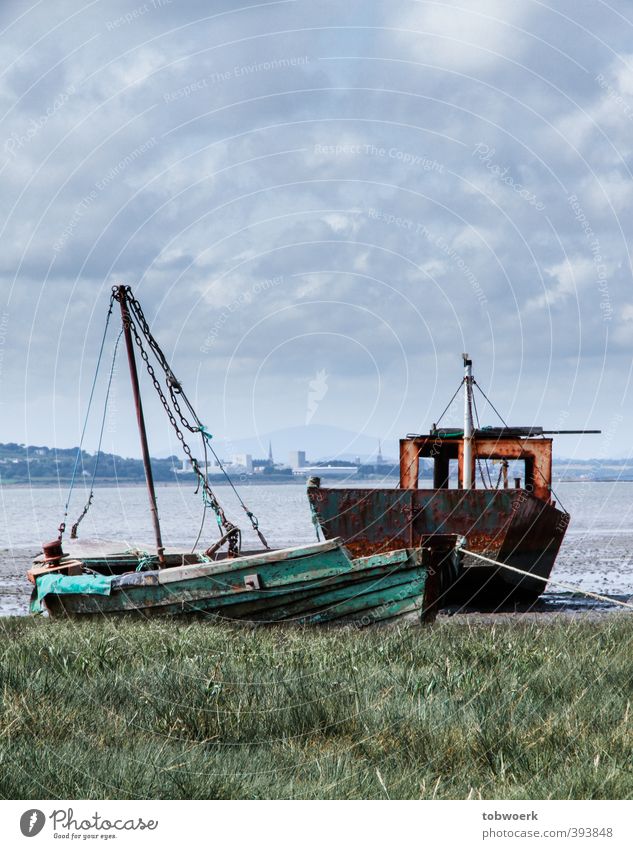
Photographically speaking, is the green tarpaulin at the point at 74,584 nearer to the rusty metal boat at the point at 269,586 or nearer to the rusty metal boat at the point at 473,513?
the rusty metal boat at the point at 269,586

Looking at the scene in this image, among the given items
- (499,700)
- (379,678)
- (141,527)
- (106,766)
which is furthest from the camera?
(141,527)

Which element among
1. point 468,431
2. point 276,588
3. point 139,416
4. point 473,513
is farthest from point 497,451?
point 276,588

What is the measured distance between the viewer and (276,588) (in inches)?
489

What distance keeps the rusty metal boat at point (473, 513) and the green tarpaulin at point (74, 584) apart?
18.2ft

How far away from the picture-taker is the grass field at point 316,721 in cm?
509

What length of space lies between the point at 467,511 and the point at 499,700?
11.3m

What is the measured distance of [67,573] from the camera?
1341cm

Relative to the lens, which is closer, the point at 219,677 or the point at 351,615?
the point at 219,677

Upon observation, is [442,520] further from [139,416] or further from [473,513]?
[139,416]

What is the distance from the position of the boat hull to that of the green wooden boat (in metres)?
4.44

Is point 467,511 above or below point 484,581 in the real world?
above
